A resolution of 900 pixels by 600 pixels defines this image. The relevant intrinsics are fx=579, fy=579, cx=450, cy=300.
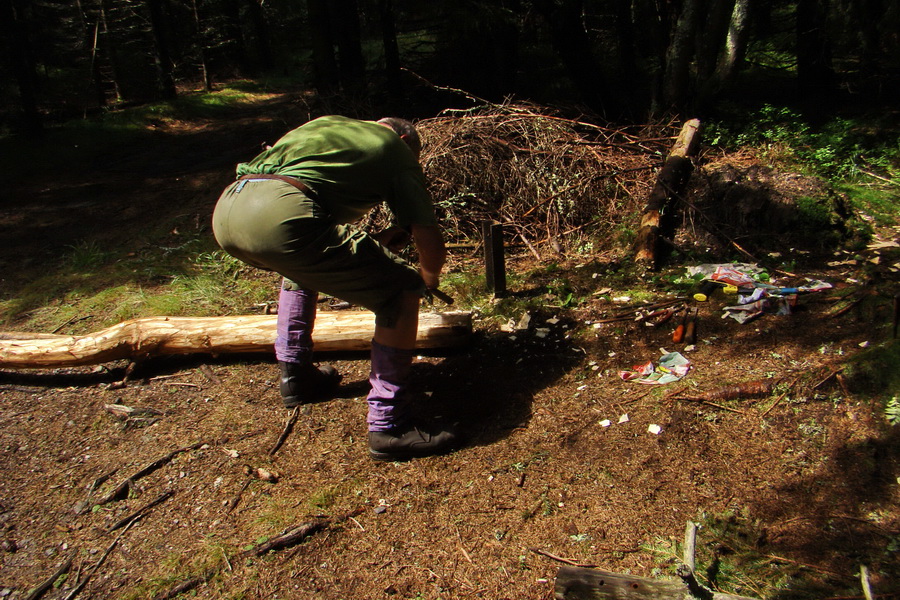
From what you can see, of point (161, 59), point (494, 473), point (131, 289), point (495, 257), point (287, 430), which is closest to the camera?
point (494, 473)

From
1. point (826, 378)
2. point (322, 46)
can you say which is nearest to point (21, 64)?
point (322, 46)

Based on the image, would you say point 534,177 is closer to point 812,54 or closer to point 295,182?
point 295,182

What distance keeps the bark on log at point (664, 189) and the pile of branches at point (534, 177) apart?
288 millimetres

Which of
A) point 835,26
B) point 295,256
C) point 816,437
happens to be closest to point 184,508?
point 295,256

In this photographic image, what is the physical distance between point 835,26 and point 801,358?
5461mm

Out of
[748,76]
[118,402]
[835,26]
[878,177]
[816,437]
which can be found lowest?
[118,402]

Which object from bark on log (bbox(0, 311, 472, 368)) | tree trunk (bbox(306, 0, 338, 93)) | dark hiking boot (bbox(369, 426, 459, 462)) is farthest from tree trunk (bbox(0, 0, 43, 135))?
dark hiking boot (bbox(369, 426, 459, 462))

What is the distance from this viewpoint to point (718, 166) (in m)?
5.73

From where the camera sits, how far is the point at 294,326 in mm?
3490

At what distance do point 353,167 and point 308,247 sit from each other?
17.4 inches

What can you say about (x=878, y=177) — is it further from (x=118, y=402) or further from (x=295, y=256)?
(x=118, y=402)

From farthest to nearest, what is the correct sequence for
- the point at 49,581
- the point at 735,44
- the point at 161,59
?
the point at 161,59
the point at 735,44
the point at 49,581

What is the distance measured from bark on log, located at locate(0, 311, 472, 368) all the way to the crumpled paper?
1.13 metres

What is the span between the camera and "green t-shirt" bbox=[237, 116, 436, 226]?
2.79m
